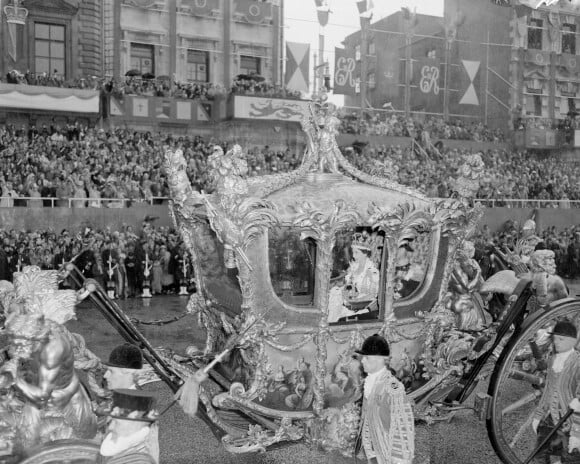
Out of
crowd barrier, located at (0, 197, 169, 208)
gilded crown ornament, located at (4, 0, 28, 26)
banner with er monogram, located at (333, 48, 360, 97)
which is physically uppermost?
gilded crown ornament, located at (4, 0, 28, 26)

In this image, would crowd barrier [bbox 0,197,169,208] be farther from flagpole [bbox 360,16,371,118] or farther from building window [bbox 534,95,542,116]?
building window [bbox 534,95,542,116]

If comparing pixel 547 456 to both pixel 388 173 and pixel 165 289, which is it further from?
pixel 165 289

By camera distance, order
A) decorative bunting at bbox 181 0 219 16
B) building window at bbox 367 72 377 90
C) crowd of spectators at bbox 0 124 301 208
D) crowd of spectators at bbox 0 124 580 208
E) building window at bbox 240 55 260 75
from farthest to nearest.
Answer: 1. building window at bbox 367 72 377 90
2. building window at bbox 240 55 260 75
3. decorative bunting at bbox 181 0 219 16
4. crowd of spectators at bbox 0 124 580 208
5. crowd of spectators at bbox 0 124 301 208

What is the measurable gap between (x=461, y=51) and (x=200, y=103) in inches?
595

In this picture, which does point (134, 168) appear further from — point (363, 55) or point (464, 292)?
point (363, 55)

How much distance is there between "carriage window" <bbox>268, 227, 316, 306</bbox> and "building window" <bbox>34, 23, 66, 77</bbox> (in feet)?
69.2

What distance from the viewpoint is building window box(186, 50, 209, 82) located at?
26.5 m

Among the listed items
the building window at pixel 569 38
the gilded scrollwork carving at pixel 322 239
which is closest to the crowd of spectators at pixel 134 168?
the gilded scrollwork carving at pixel 322 239

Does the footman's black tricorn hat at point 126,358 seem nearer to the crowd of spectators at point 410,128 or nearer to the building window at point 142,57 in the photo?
the crowd of spectators at point 410,128

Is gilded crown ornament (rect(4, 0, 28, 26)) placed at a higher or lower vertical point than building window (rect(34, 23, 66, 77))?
higher

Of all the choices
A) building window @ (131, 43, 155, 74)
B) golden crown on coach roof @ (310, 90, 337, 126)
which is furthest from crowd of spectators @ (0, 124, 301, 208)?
golden crown on coach roof @ (310, 90, 337, 126)

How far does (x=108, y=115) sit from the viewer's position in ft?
70.0

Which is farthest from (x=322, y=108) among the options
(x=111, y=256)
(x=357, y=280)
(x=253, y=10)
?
(x=253, y=10)

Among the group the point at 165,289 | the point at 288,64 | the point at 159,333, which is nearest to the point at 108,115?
the point at 288,64
